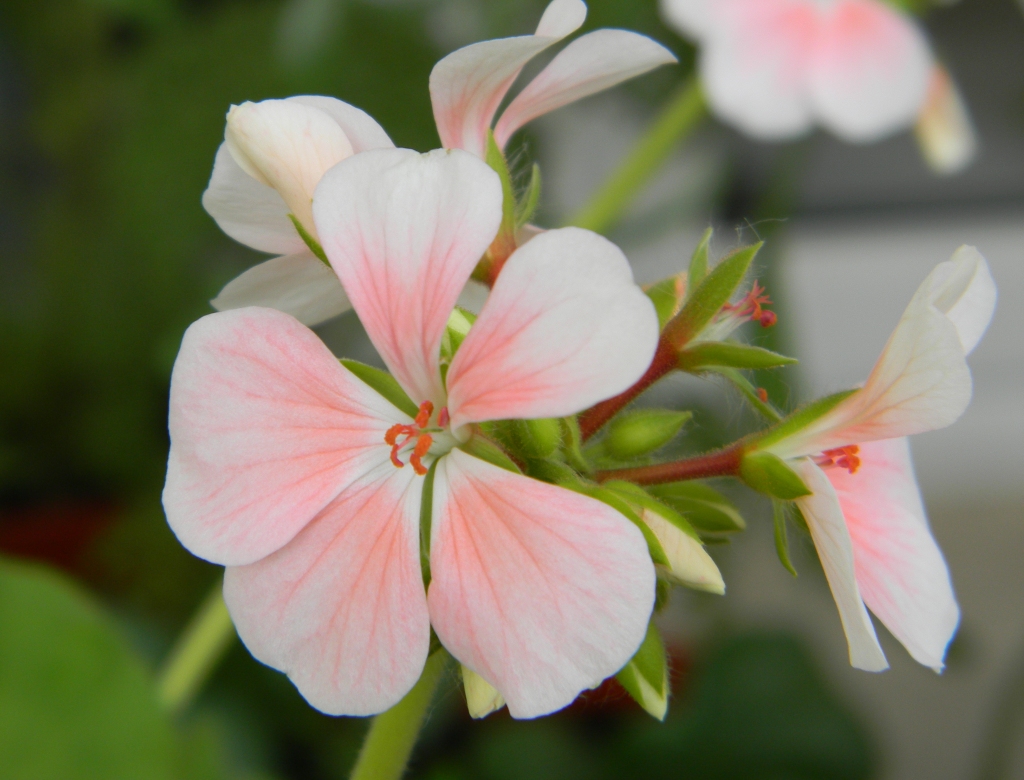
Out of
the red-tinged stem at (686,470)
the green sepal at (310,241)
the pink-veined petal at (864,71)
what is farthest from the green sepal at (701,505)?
the pink-veined petal at (864,71)

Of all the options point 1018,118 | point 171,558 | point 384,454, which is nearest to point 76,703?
point 384,454

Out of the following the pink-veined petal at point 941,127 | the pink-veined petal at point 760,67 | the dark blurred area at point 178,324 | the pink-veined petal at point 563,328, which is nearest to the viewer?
the pink-veined petal at point 563,328

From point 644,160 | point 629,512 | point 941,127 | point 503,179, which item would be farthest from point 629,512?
point 941,127

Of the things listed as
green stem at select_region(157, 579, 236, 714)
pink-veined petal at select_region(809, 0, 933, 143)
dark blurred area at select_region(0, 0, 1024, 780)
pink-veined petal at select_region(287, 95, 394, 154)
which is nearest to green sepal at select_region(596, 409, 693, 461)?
pink-veined petal at select_region(287, 95, 394, 154)

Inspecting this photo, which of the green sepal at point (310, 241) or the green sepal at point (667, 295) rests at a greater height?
the green sepal at point (310, 241)

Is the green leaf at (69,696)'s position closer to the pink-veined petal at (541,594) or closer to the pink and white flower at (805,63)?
the pink-veined petal at (541,594)

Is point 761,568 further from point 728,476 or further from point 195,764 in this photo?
point 728,476

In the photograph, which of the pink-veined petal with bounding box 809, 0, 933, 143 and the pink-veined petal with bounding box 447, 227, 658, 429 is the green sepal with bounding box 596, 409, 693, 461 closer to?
the pink-veined petal with bounding box 447, 227, 658, 429
